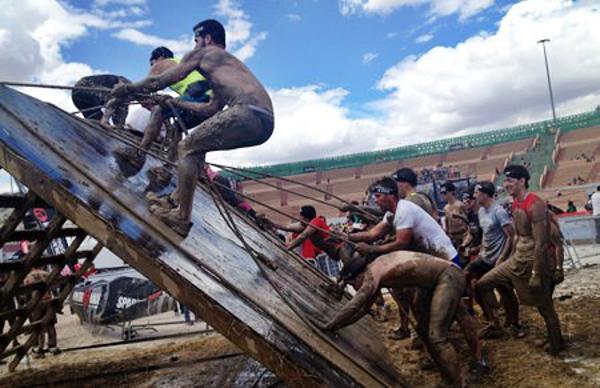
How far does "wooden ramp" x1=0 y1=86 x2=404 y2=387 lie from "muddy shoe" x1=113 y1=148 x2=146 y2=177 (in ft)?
1.51

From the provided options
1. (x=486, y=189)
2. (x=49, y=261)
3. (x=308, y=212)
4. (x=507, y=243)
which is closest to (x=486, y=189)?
(x=486, y=189)

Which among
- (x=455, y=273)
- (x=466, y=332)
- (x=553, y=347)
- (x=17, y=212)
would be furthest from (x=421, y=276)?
(x=17, y=212)

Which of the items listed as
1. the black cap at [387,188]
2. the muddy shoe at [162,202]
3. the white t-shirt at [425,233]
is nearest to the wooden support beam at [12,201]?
the muddy shoe at [162,202]

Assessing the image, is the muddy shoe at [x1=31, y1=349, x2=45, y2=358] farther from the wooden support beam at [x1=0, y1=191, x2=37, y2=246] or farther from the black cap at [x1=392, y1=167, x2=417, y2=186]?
the black cap at [x1=392, y1=167, x2=417, y2=186]

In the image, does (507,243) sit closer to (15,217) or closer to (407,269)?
(407,269)

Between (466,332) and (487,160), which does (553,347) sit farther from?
(487,160)

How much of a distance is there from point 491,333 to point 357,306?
2486mm

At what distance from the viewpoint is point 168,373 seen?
4.94 metres

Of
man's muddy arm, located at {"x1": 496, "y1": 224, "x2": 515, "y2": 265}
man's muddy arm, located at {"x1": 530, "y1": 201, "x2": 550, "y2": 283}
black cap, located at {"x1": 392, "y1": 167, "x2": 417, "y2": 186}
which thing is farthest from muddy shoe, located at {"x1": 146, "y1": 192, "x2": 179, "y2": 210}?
man's muddy arm, located at {"x1": 496, "y1": 224, "x2": 515, "y2": 265}

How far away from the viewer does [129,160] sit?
530 centimetres

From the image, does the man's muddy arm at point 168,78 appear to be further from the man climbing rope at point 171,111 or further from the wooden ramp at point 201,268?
the wooden ramp at point 201,268

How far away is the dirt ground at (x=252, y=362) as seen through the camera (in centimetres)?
379

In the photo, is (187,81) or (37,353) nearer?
(187,81)

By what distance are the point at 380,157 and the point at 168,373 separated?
40.8 metres
